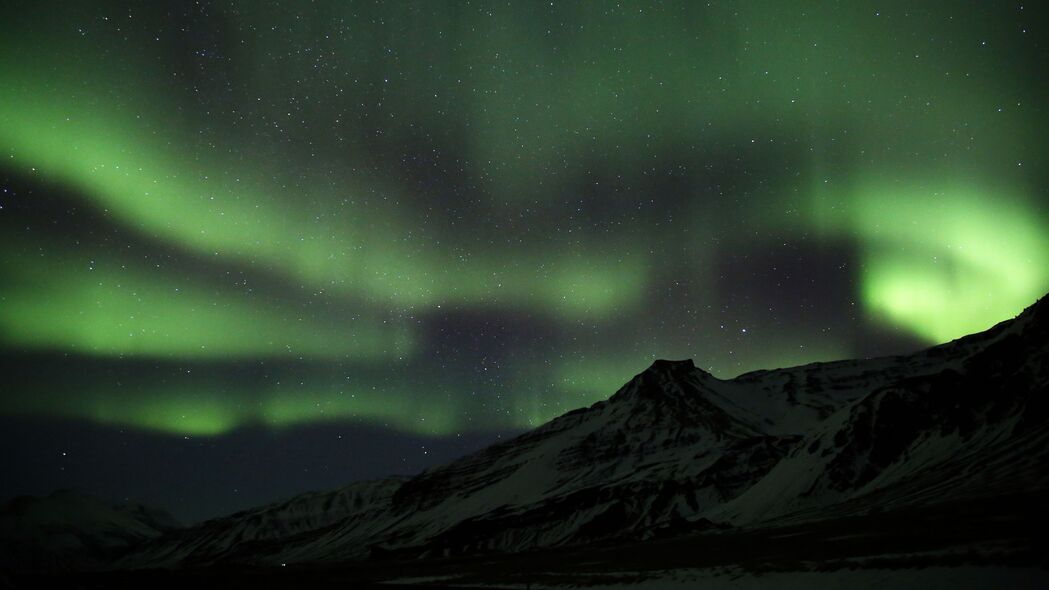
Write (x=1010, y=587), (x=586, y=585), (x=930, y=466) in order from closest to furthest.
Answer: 1. (x=1010, y=587)
2. (x=586, y=585)
3. (x=930, y=466)

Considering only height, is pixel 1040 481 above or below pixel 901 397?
below

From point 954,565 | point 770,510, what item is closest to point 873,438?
point 770,510

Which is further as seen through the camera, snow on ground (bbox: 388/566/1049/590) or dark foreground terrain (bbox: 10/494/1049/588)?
dark foreground terrain (bbox: 10/494/1049/588)

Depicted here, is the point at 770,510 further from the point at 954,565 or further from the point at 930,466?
the point at 954,565

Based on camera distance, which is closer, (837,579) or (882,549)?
(837,579)

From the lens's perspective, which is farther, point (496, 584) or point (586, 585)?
point (496, 584)

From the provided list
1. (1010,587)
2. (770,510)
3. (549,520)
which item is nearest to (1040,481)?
(1010,587)

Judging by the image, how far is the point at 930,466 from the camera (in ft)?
325

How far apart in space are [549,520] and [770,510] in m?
72.0

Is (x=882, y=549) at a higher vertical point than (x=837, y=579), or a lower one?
lower

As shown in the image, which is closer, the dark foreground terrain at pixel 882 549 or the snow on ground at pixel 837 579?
the snow on ground at pixel 837 579

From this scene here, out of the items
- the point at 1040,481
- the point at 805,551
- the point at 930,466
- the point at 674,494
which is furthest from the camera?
the point at 674,494

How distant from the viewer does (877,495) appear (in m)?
93.3

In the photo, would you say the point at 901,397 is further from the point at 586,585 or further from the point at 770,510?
the point at 586,585
